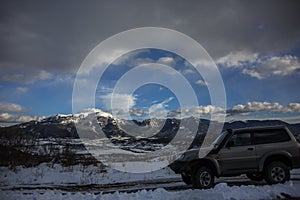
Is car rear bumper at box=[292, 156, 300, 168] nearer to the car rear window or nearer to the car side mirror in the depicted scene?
the car rear window

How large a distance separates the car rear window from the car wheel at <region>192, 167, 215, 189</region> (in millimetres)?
2142

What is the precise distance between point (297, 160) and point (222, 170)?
2.62 m

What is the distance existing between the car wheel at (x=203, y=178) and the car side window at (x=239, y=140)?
1229 millimetres

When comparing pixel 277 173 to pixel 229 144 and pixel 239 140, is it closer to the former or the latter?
pixel 239 140

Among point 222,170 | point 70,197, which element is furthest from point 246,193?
point 70,197

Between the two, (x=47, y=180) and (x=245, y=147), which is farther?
(x=47, y=180)

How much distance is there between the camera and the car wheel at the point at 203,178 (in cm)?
922

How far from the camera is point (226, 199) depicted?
23.2 ft

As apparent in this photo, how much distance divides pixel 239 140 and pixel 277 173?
1646mm

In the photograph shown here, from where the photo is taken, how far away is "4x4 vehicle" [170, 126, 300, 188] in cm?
935

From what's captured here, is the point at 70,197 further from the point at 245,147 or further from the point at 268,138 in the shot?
the point at 268,138

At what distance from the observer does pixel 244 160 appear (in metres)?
9.48

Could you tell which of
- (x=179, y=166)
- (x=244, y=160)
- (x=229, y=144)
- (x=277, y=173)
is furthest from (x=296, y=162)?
(x=179, y=166)

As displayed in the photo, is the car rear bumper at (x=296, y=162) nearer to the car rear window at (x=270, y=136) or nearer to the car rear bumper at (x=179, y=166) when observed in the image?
the car rear window at (x=270, y=136)
